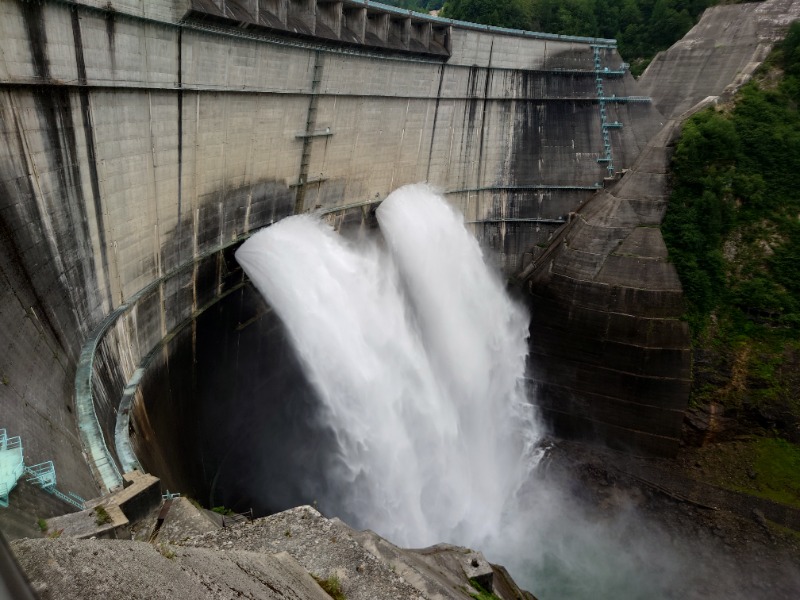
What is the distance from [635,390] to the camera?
20062 mm

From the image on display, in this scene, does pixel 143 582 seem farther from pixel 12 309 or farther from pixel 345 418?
pixel 345 418

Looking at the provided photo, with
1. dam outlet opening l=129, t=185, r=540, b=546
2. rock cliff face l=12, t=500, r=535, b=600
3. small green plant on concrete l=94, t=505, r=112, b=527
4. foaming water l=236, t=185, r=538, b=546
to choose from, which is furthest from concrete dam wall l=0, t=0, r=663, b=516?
rock cliff face l=12, t=500, r=535, b=600

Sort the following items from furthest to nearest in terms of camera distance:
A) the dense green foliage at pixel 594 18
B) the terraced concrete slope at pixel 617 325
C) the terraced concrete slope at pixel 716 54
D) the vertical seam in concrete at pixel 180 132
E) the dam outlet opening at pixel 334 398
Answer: the dense green foliage at pixel 594 18 < the terraced concrete slope at pixel 716 54 < the terraced concrete slope at pixel 617 325 < the dam outlet opening at pixel 334 398 < the vertical seam in concrete at pixel 180 132

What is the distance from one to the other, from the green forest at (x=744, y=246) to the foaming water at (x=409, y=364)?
6117 mm

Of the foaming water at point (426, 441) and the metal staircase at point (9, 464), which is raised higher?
the metal staircase at point (9, 464)

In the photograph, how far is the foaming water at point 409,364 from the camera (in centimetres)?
1525

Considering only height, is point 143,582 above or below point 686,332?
above

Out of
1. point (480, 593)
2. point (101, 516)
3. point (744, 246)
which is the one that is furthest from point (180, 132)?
point (744, 246)

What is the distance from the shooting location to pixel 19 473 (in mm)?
6230

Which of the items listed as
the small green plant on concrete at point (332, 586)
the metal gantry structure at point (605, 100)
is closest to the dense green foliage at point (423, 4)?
the metal gantry structure at point (605, 100)

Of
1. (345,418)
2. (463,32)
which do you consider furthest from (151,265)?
(463,32)

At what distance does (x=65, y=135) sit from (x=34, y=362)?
3396mm

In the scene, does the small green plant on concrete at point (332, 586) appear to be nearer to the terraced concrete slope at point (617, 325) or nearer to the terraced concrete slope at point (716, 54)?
the terraced concrete slope at point (617, 325)

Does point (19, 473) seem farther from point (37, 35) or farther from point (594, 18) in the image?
point (594, 18)
